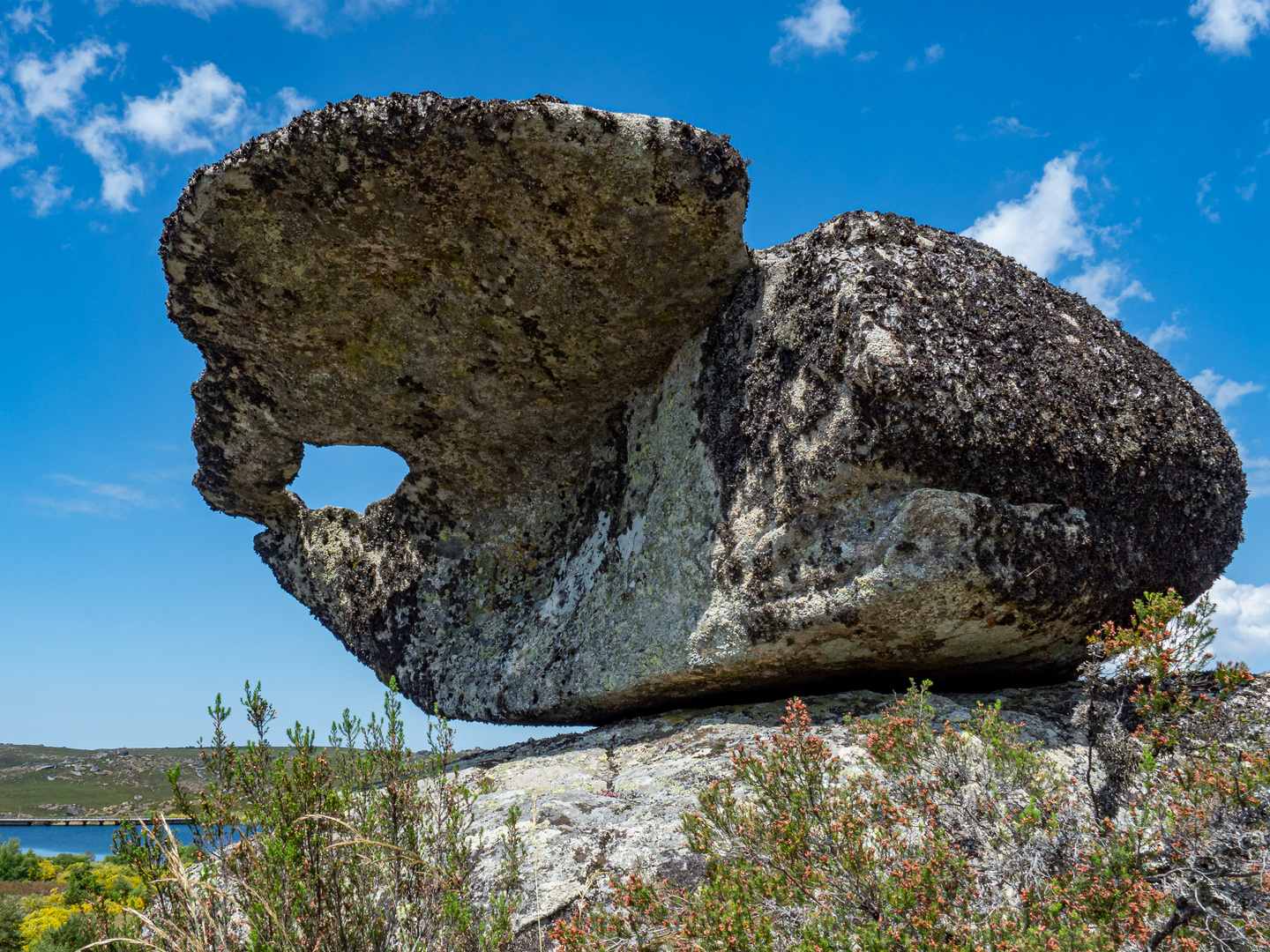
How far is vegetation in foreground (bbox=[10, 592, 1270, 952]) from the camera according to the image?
11.9 feet

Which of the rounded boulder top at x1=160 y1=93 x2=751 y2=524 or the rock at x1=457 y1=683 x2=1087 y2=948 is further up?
the rounded boulder top at x1=160 y1=93 x2=751 y2=524

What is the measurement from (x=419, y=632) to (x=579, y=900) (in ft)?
22.6

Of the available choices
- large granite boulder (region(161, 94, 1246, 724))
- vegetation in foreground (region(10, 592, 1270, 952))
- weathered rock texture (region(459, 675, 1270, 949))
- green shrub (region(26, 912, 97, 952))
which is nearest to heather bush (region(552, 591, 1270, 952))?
vegetation in foreground (region(10, 592, 1270, 952))

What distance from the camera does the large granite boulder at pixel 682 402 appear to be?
623cm

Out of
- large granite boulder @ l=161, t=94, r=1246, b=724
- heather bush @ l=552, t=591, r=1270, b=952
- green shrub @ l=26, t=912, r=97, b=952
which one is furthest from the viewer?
green shrub @ l=26, t=912, r=97, b=952

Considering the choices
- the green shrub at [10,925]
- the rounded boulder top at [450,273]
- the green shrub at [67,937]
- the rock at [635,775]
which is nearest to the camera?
the rock at [635,775]

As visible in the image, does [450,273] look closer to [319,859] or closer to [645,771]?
[645,771]

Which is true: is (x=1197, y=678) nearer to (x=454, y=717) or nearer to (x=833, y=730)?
(x=833, y=730)

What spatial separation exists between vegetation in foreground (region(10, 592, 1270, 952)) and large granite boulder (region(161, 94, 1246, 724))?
62.9 inches

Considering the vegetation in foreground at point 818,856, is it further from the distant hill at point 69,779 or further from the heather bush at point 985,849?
the distant hill at point 69,779

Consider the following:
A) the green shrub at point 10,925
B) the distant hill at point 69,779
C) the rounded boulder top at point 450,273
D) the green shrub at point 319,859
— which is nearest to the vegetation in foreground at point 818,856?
the green shrub at point 319,859

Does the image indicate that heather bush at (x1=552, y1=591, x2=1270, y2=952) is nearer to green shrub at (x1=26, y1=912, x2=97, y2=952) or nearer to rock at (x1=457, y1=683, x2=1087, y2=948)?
rock at (x1=457, y1=683, x2=1087, y2=948)

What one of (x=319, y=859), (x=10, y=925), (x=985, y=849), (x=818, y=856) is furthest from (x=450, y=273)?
(x=10, y=925)

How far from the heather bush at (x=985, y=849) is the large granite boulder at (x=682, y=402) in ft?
4.90
